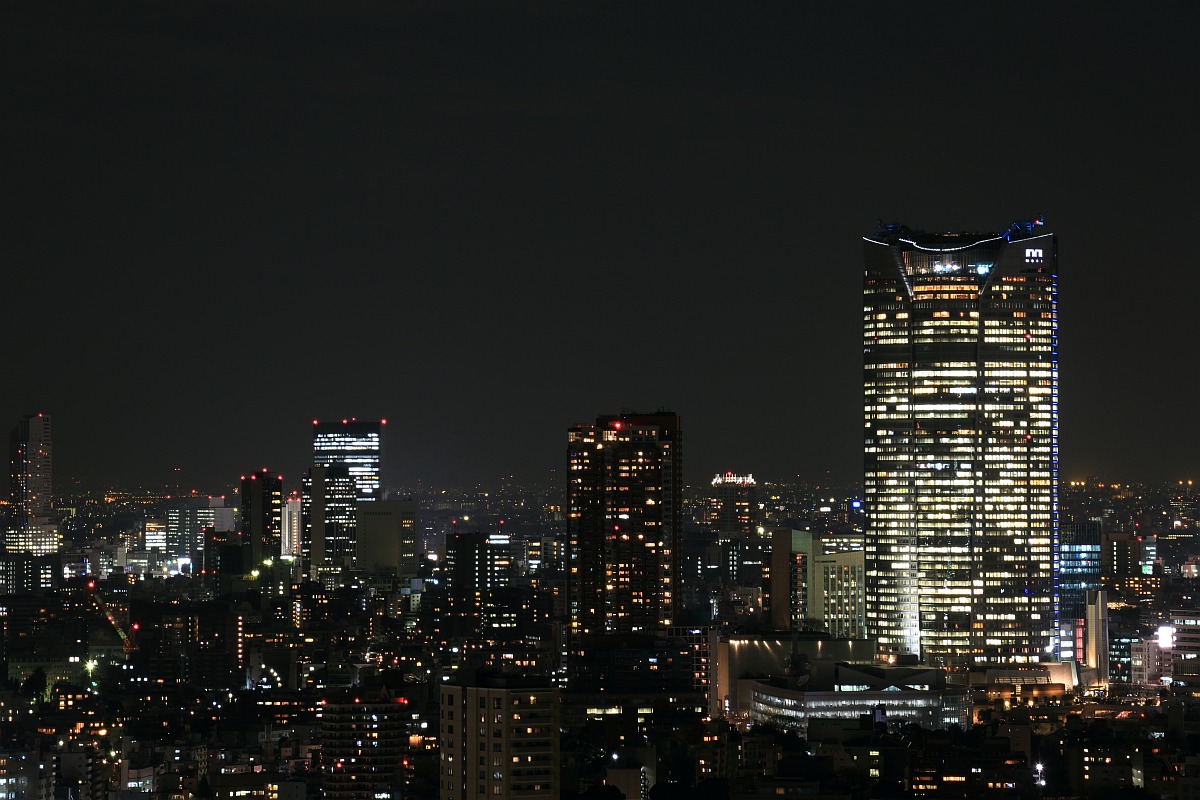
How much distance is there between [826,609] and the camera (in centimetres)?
6781

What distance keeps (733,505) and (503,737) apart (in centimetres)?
5929

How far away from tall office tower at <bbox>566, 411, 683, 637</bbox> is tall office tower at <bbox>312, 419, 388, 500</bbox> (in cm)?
3296

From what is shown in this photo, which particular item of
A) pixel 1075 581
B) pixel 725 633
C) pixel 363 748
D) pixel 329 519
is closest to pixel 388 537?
pixel 329 519

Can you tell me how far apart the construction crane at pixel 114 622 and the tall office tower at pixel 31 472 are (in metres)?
7.99

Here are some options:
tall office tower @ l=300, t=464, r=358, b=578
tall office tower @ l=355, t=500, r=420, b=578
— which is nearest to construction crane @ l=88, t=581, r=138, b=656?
tall office tower @ l=300, t=464, r=358, b=578

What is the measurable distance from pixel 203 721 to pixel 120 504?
53.0 metres

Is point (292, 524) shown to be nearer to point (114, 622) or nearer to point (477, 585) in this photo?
point (477, 585)

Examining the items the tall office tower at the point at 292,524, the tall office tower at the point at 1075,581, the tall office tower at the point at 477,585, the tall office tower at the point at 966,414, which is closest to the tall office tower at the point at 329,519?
the tall office tower at the point at 292,524

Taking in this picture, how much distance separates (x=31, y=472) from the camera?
98.0 meters

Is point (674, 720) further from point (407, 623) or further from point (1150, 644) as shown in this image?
point (407, 623)

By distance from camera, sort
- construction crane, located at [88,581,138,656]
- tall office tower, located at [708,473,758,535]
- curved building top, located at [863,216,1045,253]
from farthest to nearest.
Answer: tall office tower, located at [708,473,758,535] < construction crane, located at [88,581,138,656] < curved building top, located at [863,216,1045,253]

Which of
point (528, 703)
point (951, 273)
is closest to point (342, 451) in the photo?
point (951, 273)

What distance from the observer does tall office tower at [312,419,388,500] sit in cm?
10556

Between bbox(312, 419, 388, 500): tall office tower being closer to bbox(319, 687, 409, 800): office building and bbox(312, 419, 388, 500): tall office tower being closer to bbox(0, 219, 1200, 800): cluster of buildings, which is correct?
bbox(0, 219, 1200, 800): cluster of buildings
